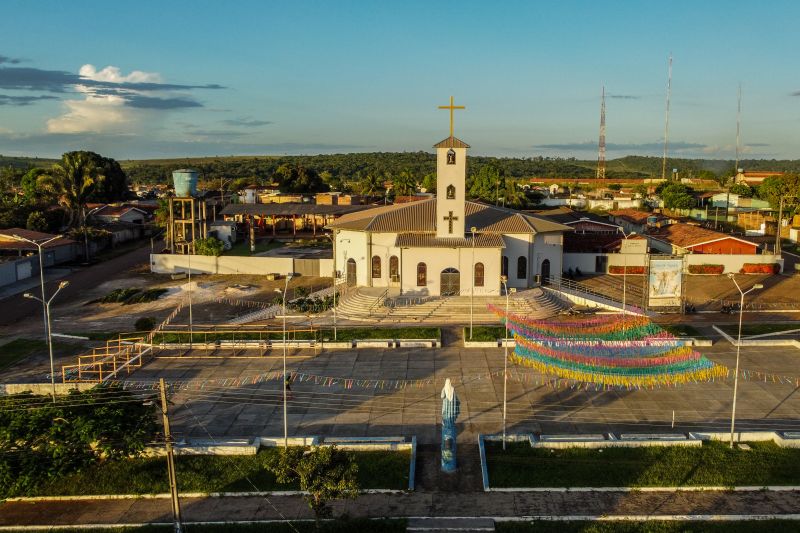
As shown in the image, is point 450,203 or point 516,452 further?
point 450,203

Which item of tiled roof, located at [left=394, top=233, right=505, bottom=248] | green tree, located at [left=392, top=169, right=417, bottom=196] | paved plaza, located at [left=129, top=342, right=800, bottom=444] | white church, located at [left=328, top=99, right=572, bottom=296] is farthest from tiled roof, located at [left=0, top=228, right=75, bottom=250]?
green tree, located at [left=392, top=169, right=417, bottom=196]

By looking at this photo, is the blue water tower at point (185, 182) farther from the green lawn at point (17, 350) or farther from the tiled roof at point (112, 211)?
the green lawn at point (17, 350)

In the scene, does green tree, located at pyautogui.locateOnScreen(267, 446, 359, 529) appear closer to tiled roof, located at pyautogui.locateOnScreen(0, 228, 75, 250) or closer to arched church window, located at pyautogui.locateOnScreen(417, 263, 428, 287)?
arched church window, located at pyautogui.locateOnScreen(417, 263, 428, 287)

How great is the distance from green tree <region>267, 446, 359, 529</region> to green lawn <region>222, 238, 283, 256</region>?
167 ft

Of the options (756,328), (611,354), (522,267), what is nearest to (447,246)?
(522,267)

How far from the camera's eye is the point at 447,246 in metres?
45.6

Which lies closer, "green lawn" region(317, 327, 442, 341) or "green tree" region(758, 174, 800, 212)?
"green lawn" region(317, 327, 442, 341)

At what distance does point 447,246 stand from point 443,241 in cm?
101

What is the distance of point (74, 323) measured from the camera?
1714 inches

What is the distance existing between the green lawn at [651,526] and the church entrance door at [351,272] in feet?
106

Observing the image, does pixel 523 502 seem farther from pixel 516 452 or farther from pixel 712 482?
pixel 712 482

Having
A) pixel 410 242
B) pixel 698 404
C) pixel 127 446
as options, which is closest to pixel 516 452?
pixel 698 404

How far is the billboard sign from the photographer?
4269cm

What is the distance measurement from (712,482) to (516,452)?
21.2 ft
